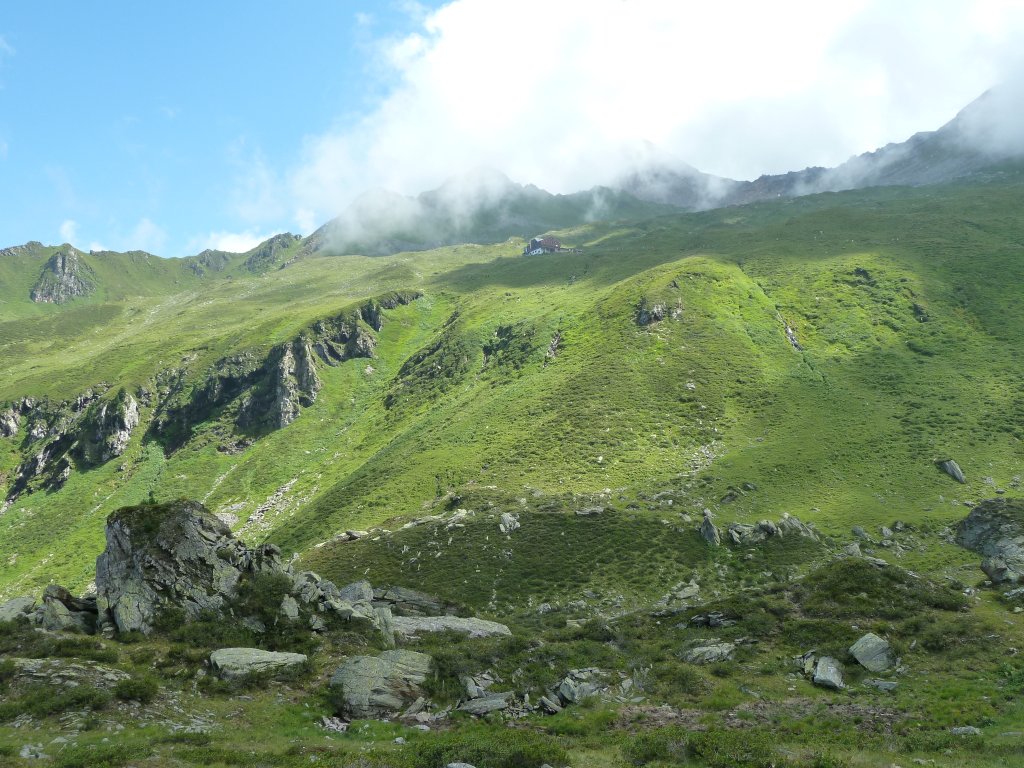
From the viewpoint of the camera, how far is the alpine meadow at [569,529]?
19.5m

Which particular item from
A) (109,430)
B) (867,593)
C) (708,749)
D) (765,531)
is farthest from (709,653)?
(109,430)

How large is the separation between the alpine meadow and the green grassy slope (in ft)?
2.15

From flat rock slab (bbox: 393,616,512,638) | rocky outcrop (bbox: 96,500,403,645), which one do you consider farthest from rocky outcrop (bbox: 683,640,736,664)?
rocky outcrop (bbox: 96,500,403,645)

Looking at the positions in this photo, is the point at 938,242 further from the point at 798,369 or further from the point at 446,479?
the point at 446,479

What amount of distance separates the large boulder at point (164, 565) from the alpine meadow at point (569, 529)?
0.20 metres

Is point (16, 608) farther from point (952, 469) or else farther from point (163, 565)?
point (952, 469)

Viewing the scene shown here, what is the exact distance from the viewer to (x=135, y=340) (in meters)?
196

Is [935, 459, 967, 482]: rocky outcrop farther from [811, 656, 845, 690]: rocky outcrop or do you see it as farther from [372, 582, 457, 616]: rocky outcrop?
[372, 582, 457, 616]: rocky outcrop

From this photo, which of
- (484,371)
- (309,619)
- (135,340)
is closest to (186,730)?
(309,619)

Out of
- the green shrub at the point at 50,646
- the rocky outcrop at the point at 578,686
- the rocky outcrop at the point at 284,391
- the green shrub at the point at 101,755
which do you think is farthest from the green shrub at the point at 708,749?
the rocky outcrop at the point at 284,391

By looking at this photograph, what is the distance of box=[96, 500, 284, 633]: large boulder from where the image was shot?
27.0 metres

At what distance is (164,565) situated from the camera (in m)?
28.5

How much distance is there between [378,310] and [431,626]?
14135 cm

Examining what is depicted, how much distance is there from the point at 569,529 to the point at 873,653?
100 feet
